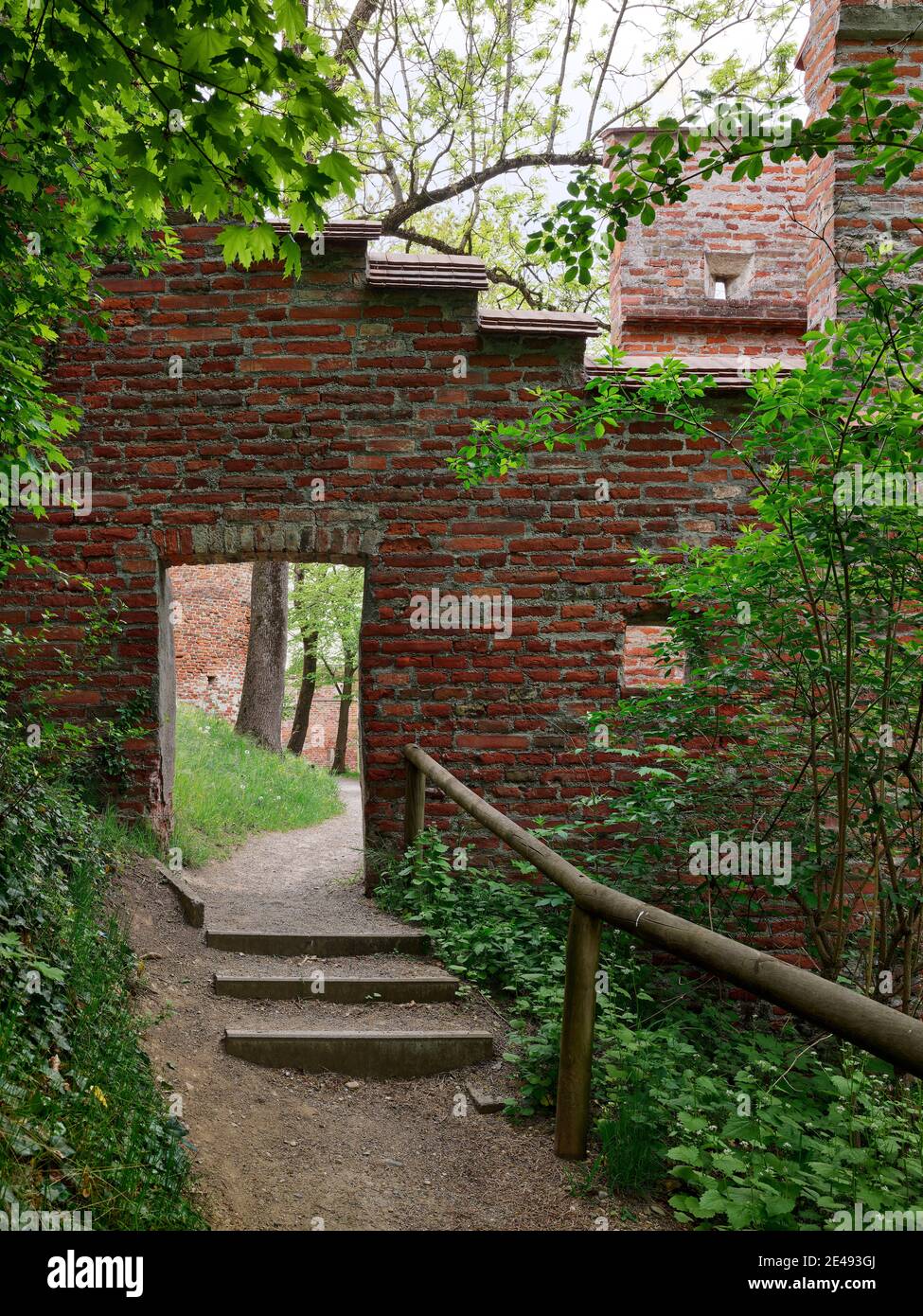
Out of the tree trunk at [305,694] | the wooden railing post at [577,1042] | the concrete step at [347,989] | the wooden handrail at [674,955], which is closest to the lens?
the wooden handrail at [674,955]

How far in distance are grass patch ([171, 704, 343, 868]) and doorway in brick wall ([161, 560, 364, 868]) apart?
2 centimetres

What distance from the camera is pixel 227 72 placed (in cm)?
252

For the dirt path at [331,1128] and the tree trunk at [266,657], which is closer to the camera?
the dirt path at [331,1128]

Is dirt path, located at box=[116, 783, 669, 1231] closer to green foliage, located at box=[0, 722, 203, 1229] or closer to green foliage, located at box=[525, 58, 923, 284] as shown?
green foliage, located at box=[0, 722, 203, 1229]

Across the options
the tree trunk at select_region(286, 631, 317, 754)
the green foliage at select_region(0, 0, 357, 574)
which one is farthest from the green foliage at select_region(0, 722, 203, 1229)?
the tree trunk at select_region(286, 631, 317, 754)

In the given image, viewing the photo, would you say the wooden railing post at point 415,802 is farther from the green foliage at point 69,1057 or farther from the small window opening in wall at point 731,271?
the small window opening in wall at point 731,271

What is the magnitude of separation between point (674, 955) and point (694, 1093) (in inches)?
18.2

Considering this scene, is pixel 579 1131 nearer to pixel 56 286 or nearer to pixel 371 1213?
pixel 371 1213

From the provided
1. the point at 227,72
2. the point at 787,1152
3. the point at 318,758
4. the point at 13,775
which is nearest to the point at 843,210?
the point at 227,72

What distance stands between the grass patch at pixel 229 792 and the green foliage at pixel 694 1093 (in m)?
2.45

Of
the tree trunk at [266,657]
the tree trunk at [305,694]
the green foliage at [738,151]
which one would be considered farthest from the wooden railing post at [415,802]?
the tree trunk at [305,694]

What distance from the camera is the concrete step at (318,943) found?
483cm

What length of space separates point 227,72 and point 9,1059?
8.88 feet

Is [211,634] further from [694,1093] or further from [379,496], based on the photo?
[694,1093]
